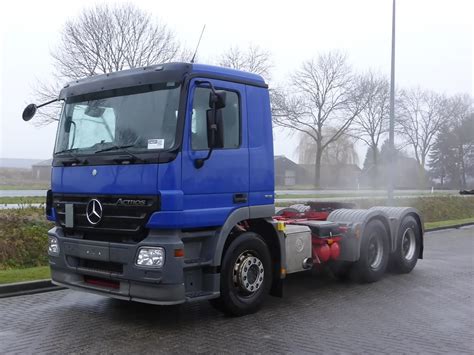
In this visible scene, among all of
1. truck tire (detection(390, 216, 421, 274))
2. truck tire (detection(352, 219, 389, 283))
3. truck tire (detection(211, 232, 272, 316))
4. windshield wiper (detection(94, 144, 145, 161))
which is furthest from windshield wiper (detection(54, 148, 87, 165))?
truck tire (detection(390, 216, 421, 274))

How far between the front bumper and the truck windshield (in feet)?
3.44

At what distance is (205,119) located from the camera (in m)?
5.83

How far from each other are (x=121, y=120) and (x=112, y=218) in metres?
1.12

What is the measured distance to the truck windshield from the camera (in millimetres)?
5688

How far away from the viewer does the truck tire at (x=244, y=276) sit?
20.3 ft

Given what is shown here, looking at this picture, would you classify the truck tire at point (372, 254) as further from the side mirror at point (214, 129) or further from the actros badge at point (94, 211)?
the actros badge at point (94, 211)

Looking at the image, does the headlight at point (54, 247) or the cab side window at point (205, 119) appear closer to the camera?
the cab side window at point (205, 119)

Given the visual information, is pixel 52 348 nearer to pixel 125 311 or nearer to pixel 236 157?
pixel 125 311

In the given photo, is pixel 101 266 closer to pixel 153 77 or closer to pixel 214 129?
pixel 214 129

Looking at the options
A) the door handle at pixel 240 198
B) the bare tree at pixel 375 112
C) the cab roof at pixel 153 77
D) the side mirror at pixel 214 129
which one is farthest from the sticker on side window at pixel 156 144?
the bare tree at pixel 375 112

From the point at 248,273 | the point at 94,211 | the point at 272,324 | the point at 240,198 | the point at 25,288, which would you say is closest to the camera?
the point at 94,211

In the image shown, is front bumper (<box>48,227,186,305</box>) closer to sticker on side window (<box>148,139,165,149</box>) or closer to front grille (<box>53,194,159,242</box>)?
front grille (<box>53,194,159,242</box>)

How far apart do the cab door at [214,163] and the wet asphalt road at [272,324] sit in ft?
4.16

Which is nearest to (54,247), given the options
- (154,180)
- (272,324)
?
(154,180)
